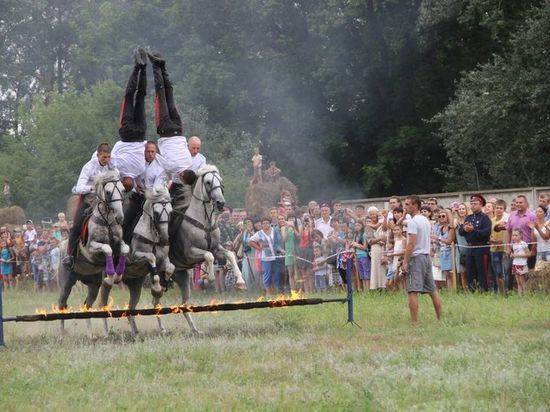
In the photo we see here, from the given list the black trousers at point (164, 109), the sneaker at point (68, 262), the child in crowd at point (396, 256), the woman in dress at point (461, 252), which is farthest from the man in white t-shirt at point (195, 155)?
the woman in dress at point (461, 252)

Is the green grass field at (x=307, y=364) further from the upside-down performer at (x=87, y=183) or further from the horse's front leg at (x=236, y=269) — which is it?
the upside-down performer at (x=87, y=183)

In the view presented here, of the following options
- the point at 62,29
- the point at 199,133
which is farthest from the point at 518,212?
the point at 62,29

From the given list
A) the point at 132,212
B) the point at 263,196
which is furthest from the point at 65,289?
the point at 263,196

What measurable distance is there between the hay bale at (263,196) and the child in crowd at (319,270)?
161 inches

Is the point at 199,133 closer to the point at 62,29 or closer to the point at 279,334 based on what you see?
the point at 279,334

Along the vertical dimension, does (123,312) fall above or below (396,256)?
below

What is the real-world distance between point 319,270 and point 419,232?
6620mm

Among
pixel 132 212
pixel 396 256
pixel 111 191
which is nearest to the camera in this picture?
pixel 111 191

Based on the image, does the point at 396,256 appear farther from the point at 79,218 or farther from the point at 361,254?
the point at 79,218

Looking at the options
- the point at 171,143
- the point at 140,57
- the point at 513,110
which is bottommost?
the point at 171,143

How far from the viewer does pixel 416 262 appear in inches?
650

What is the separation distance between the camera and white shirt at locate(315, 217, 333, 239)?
23.1 meters

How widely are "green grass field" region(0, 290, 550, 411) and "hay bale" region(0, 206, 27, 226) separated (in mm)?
23450

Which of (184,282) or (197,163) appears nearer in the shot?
(197,163)
